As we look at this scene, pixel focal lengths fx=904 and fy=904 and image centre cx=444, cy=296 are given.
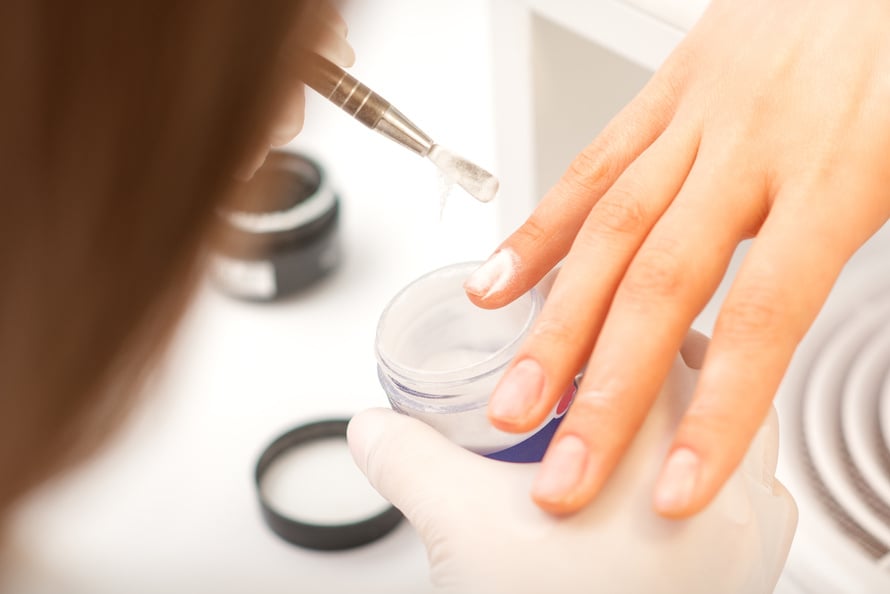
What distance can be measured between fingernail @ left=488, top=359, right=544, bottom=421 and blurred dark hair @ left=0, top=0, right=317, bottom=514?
0.19m

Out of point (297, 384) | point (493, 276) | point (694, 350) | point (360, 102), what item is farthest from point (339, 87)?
point (297, 384)

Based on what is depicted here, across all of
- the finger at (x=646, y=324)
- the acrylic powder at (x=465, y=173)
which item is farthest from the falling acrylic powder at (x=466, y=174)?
the finger at (x=646, y=324)

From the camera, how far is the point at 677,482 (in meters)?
0.41

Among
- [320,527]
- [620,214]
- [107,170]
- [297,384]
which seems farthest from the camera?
[297,384]

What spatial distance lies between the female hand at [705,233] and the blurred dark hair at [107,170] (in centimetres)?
21

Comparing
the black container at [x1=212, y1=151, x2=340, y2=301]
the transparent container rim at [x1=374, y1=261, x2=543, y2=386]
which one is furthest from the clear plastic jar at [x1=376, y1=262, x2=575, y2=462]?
the black container at [x1=212, y1=151, x2=340, y2=301]

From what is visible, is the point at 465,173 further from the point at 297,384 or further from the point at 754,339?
the point at 297,384

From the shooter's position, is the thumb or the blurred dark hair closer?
the blurred dark hair

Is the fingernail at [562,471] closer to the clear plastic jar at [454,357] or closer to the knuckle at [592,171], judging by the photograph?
the clear plastic jar at [454,357]

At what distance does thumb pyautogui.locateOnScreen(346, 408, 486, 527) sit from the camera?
463 mm

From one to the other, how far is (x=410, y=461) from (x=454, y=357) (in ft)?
0.30

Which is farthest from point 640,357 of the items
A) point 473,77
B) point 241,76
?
point 473,77

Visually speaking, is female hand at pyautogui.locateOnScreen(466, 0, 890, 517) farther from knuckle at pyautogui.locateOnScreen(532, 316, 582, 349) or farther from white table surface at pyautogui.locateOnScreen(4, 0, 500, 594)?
white table surface at pyautogui.locateOnScreen(4, 0, 500, 594)

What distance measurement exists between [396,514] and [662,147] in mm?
352
